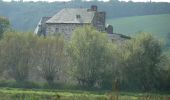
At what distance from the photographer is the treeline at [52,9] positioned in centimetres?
13912

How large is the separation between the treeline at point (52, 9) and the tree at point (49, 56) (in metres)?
67.0

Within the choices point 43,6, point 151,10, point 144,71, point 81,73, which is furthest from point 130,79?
point 43,6

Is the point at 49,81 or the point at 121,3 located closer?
the point at 49,81

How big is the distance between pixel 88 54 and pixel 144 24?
6086cm

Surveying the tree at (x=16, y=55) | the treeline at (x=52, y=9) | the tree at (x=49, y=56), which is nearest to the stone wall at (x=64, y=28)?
the tree at (x=49, y=56)

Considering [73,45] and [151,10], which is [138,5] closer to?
[151,10]

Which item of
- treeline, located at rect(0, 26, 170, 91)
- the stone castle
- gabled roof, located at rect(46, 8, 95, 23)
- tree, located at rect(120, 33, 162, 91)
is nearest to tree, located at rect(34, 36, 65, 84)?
treeline, located at rect(0, 26, 170, 91)

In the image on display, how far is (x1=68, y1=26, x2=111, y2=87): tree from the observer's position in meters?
64.6

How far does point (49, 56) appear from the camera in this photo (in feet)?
223

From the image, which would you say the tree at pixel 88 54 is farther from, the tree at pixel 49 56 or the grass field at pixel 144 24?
the grass field at pixel 144 24

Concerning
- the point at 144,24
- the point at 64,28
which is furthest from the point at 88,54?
the point at 144,24

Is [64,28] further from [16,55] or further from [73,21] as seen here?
[16,55]

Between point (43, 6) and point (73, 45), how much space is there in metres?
83.5

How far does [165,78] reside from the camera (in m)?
64.9
